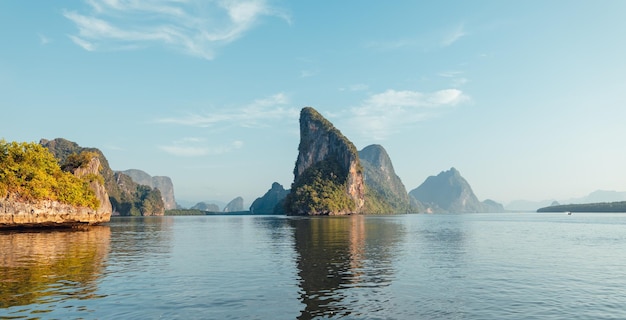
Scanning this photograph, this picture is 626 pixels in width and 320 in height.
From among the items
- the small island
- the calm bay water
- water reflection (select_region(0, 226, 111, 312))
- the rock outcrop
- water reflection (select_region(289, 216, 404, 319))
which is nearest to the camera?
the calm bay water

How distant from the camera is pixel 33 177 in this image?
75.5 meters

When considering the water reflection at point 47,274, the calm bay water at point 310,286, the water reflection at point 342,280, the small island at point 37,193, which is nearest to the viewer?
the calm bay water at point 310,286

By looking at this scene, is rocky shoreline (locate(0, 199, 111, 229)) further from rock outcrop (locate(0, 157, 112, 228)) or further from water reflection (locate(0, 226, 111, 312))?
water reflection (locate(0, 226, 111, 312))

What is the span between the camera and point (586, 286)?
24.9 metres

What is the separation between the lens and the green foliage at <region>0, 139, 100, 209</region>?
70.9 metres

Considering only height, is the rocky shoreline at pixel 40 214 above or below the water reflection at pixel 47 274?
above

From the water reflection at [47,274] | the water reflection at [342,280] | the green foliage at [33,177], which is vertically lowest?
the water reflection at [342,280]

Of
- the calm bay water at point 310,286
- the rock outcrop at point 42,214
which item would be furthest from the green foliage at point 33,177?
the calm bay water at point 310,286

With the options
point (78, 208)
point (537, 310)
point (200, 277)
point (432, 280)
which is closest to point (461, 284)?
point (432, 280)

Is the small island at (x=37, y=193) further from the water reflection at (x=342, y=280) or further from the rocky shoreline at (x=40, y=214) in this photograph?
the water reflection at (x=342, y=280)

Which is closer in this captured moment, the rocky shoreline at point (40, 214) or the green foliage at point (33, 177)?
the rocky shoreline at point (40, 214)

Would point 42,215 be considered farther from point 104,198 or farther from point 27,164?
point 104,198

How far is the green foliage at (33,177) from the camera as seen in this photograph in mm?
70875

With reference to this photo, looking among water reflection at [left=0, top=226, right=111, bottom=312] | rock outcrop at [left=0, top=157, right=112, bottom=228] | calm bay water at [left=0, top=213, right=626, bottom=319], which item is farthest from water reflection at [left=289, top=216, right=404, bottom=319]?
rock outcrop at [left=0, top=157, right=112, bottom=228]
